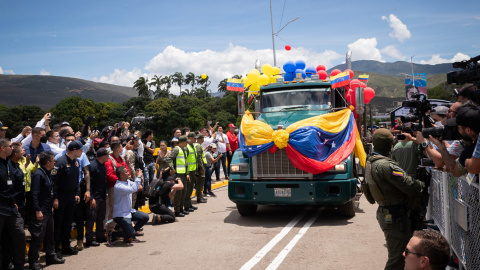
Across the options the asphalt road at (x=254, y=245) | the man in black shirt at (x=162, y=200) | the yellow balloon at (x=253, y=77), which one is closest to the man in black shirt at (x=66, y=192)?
the asphalt road at (x=254, y=245)

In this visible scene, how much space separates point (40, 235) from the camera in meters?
6.41

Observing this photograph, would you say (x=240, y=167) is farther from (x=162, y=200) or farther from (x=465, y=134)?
(x=465, y=134)

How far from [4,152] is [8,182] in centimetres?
42

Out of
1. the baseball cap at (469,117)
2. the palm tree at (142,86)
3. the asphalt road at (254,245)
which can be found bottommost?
the asphalt road at (254,245)

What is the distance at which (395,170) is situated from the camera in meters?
4.43

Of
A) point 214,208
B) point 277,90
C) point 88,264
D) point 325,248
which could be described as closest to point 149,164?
point 214,208

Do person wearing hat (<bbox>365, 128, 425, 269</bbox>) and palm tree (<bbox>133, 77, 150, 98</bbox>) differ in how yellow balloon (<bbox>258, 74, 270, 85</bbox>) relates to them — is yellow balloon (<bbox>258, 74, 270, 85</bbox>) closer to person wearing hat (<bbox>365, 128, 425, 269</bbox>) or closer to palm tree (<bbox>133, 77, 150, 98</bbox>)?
person wearing hat (<bbox>365, 128, 425, 269</bbox>)

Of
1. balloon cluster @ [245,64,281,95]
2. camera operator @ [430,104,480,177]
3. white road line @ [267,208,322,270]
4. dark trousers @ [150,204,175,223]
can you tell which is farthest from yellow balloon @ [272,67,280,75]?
camera operator @ [430,104,480,177]

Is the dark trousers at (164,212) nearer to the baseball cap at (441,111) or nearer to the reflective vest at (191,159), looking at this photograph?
the reflective vest at (191,159)

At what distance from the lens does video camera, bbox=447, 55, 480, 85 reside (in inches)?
159

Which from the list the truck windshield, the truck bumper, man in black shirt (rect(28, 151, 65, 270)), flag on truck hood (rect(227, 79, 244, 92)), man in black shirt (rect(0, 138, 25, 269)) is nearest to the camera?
man in black shirt (rect(0, 138, 25, 269))

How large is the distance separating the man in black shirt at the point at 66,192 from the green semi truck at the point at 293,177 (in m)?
3.28

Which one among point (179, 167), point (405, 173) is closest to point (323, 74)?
point (179, 167)

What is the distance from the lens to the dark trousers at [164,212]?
9.30m
